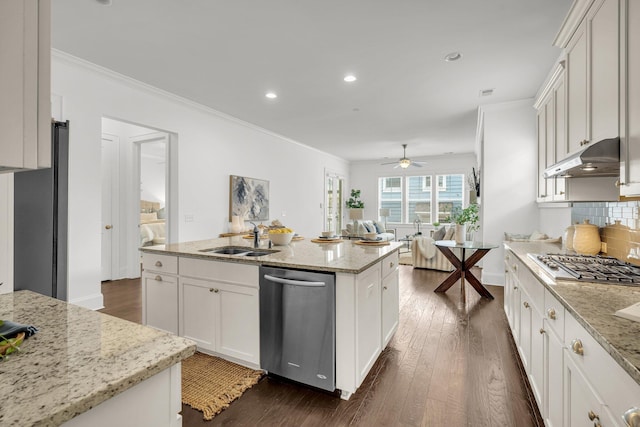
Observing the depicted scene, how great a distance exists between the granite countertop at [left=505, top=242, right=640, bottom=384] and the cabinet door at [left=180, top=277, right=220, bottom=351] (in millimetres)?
2046

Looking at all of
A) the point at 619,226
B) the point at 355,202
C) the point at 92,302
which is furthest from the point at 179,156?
the point at 355,202

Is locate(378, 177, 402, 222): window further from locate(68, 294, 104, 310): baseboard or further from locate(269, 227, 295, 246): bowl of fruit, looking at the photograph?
locate(68, 294, 104, 310): baseboard

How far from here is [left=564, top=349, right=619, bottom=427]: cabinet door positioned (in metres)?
0.95

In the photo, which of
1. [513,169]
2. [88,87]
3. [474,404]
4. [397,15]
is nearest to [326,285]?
[474,404]

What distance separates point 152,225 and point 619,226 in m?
7.00

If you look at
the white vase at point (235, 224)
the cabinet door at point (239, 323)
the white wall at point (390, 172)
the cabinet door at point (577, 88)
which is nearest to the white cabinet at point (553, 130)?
the cabinet door at point (577, 88)

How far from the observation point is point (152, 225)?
A: 6.42 metres

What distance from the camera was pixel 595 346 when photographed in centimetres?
101

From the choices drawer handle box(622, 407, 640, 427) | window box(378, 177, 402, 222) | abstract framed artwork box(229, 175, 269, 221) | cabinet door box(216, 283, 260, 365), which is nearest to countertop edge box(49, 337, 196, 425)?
drawer handle box(622, 407, 640, 427)

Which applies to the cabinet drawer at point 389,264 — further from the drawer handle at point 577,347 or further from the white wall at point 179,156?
the white wall at point 179,156

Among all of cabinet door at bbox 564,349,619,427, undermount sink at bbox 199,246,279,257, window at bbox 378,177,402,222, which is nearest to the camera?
cabinet door at bbox 564,349,619,427

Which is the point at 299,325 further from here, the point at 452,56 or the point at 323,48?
the point at 452,56

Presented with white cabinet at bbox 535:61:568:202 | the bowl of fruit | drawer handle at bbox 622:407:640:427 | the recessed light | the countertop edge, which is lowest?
drawer handle at bbox 622:407:640:427

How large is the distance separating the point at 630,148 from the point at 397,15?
1888 millimetres
